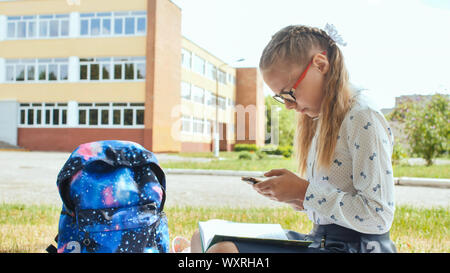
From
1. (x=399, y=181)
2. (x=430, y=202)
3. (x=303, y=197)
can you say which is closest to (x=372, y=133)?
(x=303, y=197)

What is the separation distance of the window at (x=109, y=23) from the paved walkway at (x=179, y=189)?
2043mm

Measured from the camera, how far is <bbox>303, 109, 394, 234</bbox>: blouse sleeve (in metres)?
0.64

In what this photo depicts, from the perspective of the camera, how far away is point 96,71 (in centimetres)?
631

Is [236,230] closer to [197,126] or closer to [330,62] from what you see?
[330,62]

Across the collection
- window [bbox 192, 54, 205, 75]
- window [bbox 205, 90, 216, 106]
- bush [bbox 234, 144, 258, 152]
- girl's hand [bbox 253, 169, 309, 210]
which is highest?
window [bbox 192, 54, 205, 75]

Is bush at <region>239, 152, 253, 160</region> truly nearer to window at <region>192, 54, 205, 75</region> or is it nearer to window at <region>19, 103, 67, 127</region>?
window at <region>192, 54, 205, 75</region>

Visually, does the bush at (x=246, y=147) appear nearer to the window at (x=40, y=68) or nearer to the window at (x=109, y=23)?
the window at (x=109, y=23)

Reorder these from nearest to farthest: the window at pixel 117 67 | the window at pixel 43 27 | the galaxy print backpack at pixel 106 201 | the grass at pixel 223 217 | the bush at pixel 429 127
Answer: the galaxy print backpack at pixel 106 201
the grass at pixel 223 217
the window at pixel 43 27
the bush at pixel 429 127
the window at pixel 117 67

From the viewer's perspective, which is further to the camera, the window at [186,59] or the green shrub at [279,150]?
the window at [186,59]

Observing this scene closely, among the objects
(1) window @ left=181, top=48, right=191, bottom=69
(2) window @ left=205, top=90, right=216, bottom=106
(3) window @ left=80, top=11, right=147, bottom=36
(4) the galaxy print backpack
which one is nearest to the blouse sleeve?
(4) the galaxy print backpack

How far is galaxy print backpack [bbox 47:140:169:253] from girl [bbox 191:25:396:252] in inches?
12.0

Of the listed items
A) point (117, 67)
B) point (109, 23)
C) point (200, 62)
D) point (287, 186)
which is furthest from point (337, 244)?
point (200, 62)

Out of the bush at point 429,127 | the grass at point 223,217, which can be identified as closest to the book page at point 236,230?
the grass at point 223,217

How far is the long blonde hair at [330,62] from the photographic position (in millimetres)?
720
